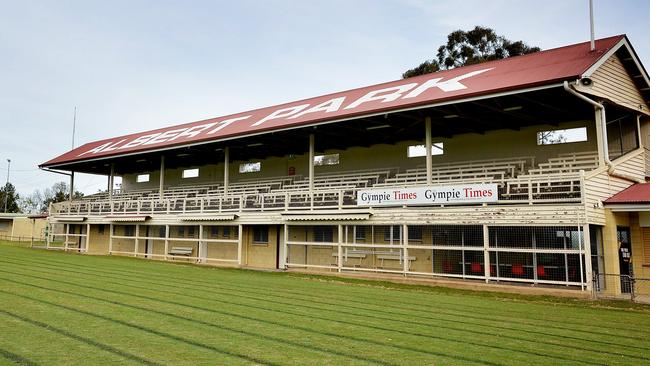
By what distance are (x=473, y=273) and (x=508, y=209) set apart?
8.64ft

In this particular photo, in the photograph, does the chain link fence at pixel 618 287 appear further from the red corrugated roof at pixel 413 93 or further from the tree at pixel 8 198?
the tree at pixel 8 198

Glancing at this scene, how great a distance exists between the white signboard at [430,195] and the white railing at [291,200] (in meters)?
0.38

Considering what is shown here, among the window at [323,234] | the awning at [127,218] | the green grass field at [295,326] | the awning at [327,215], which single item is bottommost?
the green grass field at [295,326]

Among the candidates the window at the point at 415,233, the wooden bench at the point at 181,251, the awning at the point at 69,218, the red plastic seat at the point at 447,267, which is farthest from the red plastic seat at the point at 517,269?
the awning at the point at 69,218

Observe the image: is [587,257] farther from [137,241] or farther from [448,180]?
[137,241]

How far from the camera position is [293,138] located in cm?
2506

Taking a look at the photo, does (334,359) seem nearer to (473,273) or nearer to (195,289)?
(195,289)

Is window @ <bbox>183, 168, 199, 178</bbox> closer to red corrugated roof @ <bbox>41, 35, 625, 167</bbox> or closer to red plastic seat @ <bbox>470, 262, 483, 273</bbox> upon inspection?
red corrugated roof @ <bbox>41, 35, 625, 167</bbox>

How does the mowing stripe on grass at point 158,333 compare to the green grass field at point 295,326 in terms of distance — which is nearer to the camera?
the mowing stripe on grass at point 158,333

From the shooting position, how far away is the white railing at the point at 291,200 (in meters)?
14.9

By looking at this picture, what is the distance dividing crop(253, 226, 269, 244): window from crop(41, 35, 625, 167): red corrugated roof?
454 centimetres

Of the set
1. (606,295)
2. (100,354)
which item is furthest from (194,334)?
(606,295)

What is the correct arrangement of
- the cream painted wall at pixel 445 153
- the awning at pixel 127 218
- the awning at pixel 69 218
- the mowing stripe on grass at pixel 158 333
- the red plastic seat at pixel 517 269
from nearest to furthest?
1. the mowing stripe on grass at pixel 158 333
2. the red plastic seat at pixel 517 269
3. the cream painted wall at pixel 445 153
4. the awning at pixel 127 218
5. the awning at pixel 69 218

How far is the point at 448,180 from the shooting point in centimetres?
1877
